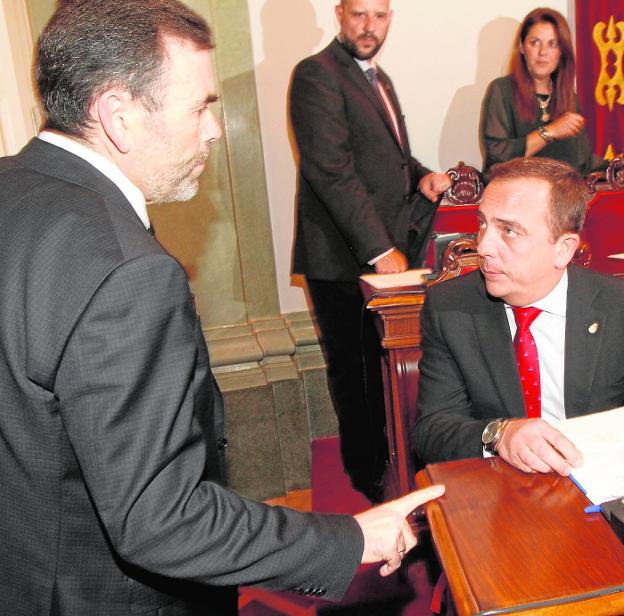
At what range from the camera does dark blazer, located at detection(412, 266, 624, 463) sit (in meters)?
1.96

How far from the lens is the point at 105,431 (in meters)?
0.99

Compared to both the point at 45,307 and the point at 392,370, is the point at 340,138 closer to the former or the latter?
the point at 392,370

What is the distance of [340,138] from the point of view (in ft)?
10.8

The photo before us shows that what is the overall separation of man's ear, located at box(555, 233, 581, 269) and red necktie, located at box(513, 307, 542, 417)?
15 centimetres

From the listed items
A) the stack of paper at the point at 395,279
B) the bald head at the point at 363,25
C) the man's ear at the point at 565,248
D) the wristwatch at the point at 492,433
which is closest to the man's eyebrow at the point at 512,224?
the man's ear at the point at 565,248

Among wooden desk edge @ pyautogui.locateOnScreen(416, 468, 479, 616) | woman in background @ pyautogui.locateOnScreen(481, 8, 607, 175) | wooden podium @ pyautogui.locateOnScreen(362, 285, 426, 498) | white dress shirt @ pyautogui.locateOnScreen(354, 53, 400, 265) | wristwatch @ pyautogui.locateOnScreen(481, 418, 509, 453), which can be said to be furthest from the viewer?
woman in background @ pyautogui.locateOnScreen(481, 8, 607, 175)

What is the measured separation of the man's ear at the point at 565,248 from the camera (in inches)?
80.4

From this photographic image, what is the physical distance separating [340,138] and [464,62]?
1.54 m

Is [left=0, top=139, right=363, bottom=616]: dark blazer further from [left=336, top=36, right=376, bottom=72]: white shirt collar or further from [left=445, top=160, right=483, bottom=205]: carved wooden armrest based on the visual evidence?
[left=445, top=160, right=483, bottom=205]: carved wooden armrest

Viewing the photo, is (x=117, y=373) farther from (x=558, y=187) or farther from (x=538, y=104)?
(x=538, y=104)

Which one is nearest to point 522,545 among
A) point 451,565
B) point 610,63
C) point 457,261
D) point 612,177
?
point 451,565

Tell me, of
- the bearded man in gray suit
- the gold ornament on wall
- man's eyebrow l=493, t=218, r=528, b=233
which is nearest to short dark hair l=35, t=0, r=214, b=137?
the bearded man in gray suit

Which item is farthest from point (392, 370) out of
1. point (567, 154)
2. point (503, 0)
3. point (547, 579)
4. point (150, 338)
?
point (503, 0)

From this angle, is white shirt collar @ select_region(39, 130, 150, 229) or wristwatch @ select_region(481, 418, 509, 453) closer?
white shirt collar @ select_region(39, 130, 150, 229)
